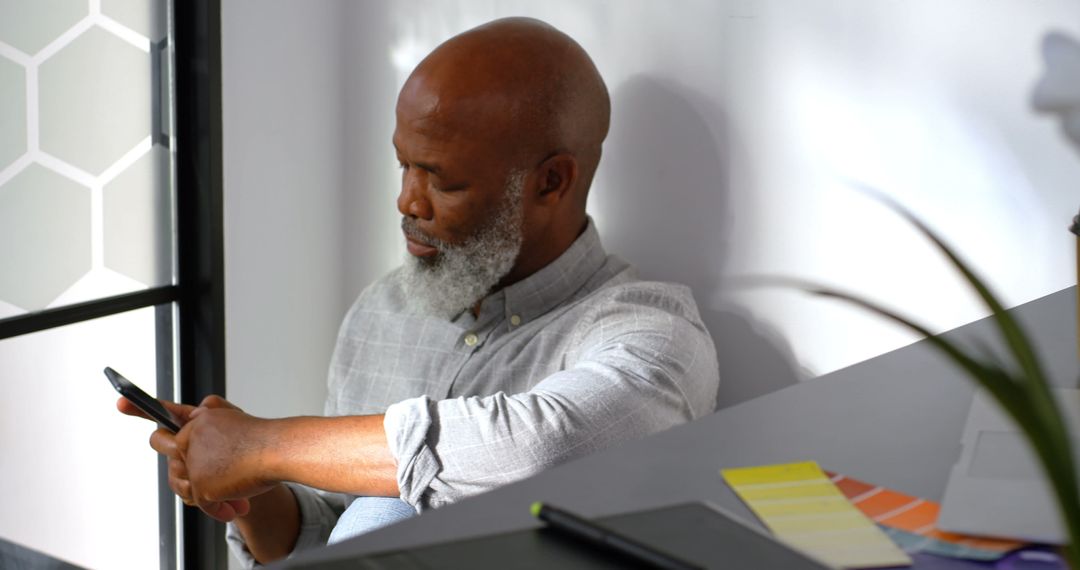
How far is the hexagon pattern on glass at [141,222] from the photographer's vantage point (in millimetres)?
1728

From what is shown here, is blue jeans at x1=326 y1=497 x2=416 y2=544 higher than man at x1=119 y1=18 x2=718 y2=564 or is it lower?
lower

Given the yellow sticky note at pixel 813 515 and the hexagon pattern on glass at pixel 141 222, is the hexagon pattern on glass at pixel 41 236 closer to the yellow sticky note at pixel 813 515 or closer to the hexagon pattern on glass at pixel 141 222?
the hexagon pattern on glass at pixel 141 222

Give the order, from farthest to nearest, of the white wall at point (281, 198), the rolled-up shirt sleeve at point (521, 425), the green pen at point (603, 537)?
1. the white wall at point (281, 198)
2. the rolled-up shirt sleeve at point (521, 425)
3. the green pen at point (603, 537)

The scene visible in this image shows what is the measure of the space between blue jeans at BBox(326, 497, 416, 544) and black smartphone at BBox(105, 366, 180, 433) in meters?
0.27

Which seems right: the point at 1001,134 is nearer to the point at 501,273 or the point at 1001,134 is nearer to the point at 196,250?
the point at 501,273

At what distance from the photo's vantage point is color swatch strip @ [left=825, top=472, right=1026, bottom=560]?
0.51m

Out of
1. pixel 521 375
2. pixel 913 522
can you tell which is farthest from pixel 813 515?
pixel 521 375

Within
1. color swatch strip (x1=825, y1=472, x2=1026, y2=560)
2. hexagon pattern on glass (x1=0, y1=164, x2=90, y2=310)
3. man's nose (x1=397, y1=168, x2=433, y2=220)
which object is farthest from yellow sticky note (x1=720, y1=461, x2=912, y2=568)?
hexagon pattern on glass (x1=0, y1=164, x2=90, y2=310)

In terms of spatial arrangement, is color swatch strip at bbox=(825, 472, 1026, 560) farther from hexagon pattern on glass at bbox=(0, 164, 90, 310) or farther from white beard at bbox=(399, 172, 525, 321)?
hexagon pattern on glass at bbox=(0, 164, 90, 310)

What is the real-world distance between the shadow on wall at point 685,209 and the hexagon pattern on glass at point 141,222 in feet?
2.38

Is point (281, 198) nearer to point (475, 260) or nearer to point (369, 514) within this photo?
point (475, 260)

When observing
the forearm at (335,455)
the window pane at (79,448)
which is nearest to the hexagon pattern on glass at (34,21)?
the window pane at (79,448)

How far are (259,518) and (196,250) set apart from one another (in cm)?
49

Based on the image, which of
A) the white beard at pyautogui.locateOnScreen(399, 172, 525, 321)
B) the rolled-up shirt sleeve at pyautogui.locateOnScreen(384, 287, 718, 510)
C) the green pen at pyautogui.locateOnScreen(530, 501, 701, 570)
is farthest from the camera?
the white beard at pyautogui.locateOnScreen(399, 172, 525, 321)
